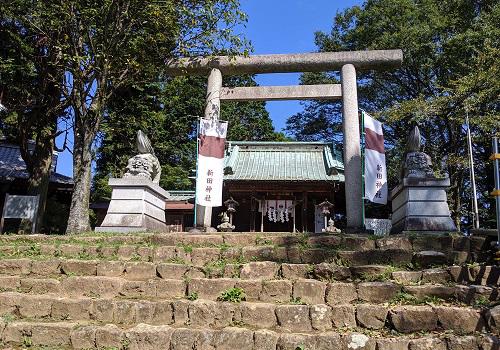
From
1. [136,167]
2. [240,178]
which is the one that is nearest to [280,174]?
[240,178]

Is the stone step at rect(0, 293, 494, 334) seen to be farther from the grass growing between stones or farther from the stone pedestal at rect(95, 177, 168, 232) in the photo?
the stone pedestal at rect(95, 177, 168, 232)

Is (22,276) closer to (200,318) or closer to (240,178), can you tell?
(200,318)

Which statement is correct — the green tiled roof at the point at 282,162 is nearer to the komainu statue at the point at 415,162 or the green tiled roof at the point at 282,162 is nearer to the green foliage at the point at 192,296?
the komainu statue at the point at 415,162

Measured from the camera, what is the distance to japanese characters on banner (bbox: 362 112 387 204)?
957 cm

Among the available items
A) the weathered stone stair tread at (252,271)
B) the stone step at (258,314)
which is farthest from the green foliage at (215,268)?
the stone step at (258,314)

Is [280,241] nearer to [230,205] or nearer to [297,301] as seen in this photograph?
[297,301]

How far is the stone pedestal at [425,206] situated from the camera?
853 cm

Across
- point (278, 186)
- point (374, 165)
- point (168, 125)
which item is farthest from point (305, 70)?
point (168, 125)

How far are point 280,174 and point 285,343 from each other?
15.2 m

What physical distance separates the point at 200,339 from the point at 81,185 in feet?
22.8

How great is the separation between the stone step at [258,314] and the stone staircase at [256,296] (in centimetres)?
1

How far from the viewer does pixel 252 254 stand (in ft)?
21.8

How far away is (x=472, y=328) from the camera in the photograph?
482 cm

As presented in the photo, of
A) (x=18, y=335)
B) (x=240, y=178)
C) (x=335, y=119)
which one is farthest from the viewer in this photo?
(x=335, y=119)
